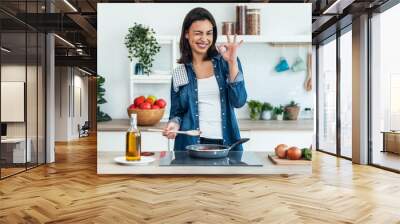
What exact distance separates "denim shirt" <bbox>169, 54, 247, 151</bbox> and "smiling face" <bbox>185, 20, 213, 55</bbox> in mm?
124

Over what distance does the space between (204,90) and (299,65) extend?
59.6 inches

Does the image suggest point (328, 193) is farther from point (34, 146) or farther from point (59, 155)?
point (59, 155)

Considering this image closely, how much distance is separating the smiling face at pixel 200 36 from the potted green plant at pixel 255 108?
1.05 m

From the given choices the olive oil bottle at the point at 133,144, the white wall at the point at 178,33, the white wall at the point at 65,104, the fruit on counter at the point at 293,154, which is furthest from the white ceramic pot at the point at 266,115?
the white wall at the point at 65,104

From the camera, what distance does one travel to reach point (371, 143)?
20.0 ft

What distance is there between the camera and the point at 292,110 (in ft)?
13.8

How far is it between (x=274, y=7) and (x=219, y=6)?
1.77 feet

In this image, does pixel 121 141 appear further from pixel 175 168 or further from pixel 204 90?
pixel 175 168

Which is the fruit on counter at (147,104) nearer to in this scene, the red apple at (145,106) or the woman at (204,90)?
the red apple at (145,106)

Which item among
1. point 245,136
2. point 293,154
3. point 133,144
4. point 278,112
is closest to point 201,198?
point 245,136

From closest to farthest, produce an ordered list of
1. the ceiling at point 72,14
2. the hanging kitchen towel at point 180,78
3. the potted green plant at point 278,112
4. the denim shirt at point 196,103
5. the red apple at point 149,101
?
the denim shirt at point 196,103 < the hanging kitchen towel at point 180,78 < the red apple at point 149,101 < the potted green plant at point 278,112 < the ceiling at point 72,14

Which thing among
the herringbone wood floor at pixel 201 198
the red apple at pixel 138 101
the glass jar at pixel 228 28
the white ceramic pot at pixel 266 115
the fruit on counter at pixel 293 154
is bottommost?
the herringbone wood floor at pixel 201 198

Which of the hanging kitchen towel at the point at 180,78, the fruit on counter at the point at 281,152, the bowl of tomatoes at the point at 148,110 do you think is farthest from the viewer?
the bowl of tomatoes at the point at 148,110

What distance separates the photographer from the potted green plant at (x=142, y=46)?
4.05 m
